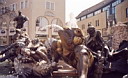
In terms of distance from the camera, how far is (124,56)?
18.0 feet

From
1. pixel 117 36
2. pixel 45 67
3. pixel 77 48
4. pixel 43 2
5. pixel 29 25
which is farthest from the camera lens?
pixel 43 2

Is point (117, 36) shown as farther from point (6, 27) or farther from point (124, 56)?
point (6, 27)

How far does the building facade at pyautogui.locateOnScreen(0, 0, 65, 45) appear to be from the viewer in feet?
145

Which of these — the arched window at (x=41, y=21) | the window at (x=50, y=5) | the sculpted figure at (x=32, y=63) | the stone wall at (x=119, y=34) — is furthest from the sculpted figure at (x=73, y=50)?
the window at (x=50, y=5)

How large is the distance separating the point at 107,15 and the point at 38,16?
12.7 m

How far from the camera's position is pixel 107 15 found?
143 ft

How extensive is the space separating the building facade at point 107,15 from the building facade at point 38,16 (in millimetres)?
7159

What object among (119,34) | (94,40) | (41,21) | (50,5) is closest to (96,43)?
(94,40)

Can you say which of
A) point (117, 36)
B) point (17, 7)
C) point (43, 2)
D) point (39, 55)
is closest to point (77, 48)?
point (39, 55)

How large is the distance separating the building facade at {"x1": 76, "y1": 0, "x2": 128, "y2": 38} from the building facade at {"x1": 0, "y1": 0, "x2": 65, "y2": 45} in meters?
7.16

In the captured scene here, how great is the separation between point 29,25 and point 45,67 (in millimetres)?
39519

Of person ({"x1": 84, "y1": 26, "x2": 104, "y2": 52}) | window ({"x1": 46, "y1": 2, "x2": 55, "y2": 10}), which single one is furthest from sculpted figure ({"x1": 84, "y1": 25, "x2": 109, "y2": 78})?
window ({"x1": 46, "y1": 2, "x2": 55, "y2": 10})

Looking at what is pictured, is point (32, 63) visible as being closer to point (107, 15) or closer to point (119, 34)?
point (119, 34)

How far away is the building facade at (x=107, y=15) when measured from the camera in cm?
3409
